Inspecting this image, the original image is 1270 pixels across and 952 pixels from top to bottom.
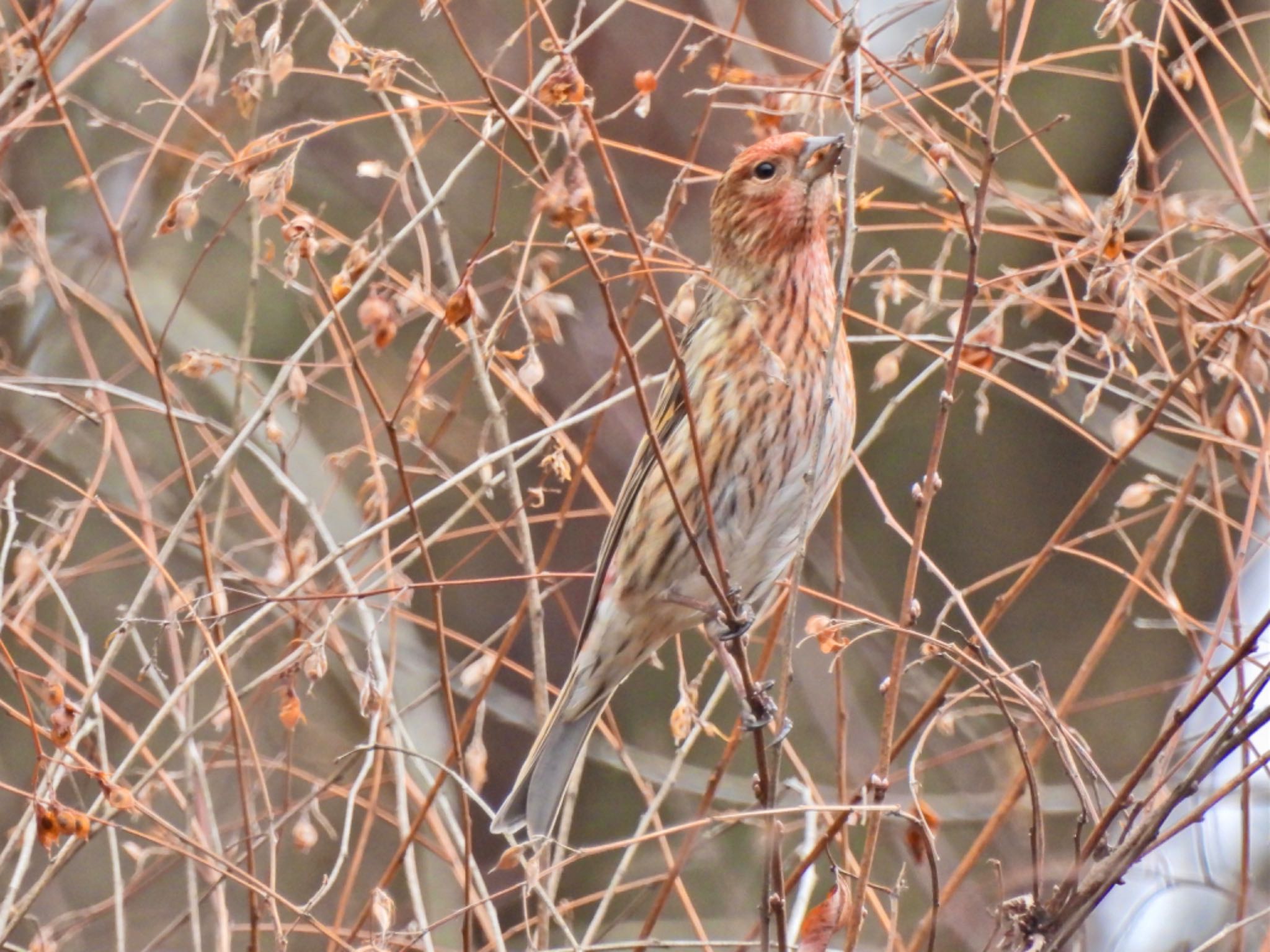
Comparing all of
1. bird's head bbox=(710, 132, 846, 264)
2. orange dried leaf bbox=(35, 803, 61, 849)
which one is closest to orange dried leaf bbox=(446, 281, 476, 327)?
orange dried leaf bbox=(35, 803, 61, 849)

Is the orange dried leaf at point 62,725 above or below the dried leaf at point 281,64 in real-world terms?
below

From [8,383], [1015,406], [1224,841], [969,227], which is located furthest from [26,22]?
[1015,406]

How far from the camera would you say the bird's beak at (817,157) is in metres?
4.21

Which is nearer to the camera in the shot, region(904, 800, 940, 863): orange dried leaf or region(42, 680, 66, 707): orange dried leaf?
region(904, 800, 940, 863): orange dried leaf

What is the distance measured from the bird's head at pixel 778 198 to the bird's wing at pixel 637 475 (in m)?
0.34

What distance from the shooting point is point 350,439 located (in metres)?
7.62

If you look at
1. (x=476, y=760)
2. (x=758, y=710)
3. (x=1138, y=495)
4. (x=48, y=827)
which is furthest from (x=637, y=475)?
(x=48, y=827)

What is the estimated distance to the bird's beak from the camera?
421 centimetres

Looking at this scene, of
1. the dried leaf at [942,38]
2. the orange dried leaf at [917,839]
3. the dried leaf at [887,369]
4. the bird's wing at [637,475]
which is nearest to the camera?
the orange dried leaf at [917,839]

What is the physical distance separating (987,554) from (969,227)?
6.11 metres

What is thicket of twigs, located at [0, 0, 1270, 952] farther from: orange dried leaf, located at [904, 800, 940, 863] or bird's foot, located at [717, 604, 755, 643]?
bird's foot, located at [717, 604, 755, 643]

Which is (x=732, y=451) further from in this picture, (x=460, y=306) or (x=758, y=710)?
(x=460, y=306)

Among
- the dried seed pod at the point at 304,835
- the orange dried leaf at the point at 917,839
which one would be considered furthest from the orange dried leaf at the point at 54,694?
the orange dried leaf at the point at 917,839

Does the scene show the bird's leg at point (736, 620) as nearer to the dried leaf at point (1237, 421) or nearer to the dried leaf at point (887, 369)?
the dried leaf at point (887, 369)
